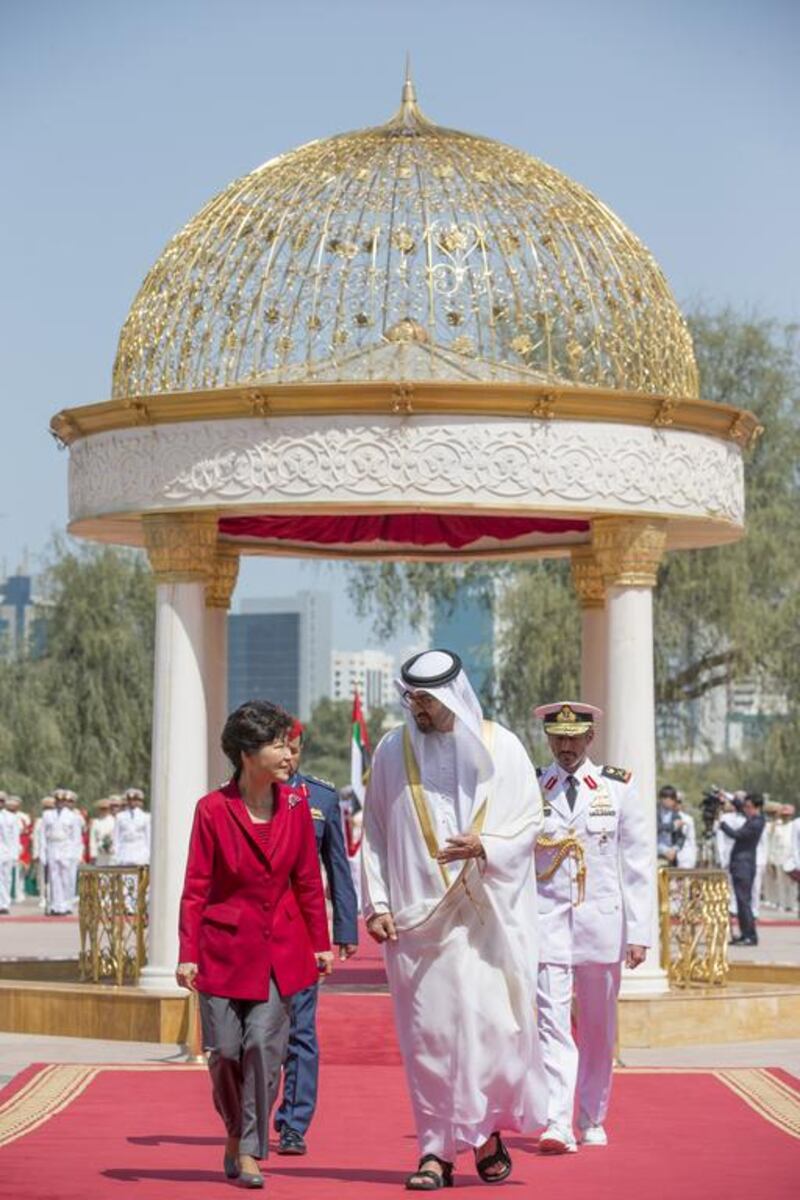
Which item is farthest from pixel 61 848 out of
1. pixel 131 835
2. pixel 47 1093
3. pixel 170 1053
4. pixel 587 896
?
pixel 587 896

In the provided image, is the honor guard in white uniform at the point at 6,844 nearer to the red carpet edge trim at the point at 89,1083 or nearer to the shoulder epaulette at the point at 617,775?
the red carpet edge trim at the point at 89,1083

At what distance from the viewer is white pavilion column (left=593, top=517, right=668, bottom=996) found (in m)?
16.5

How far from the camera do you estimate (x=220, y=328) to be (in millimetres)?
→ 16844

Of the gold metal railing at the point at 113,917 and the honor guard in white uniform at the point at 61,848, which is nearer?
the gold metal railing at the point at 113,917

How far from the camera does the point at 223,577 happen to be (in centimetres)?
1908

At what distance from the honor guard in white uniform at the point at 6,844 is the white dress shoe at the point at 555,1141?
2489 centimetres

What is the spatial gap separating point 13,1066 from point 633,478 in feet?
16.9

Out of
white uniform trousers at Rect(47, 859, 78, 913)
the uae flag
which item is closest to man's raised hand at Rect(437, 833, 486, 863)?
the uae flag

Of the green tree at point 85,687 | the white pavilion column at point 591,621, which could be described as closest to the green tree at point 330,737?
the green tree at point 85,687

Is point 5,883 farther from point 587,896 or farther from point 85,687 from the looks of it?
point 587,896

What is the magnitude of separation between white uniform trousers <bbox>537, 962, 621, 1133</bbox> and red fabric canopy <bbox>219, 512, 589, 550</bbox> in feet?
25.7

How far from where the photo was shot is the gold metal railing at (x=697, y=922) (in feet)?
57.0

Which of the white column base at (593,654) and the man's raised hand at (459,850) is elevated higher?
the white column base at (593,654)

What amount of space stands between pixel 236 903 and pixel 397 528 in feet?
34.9
